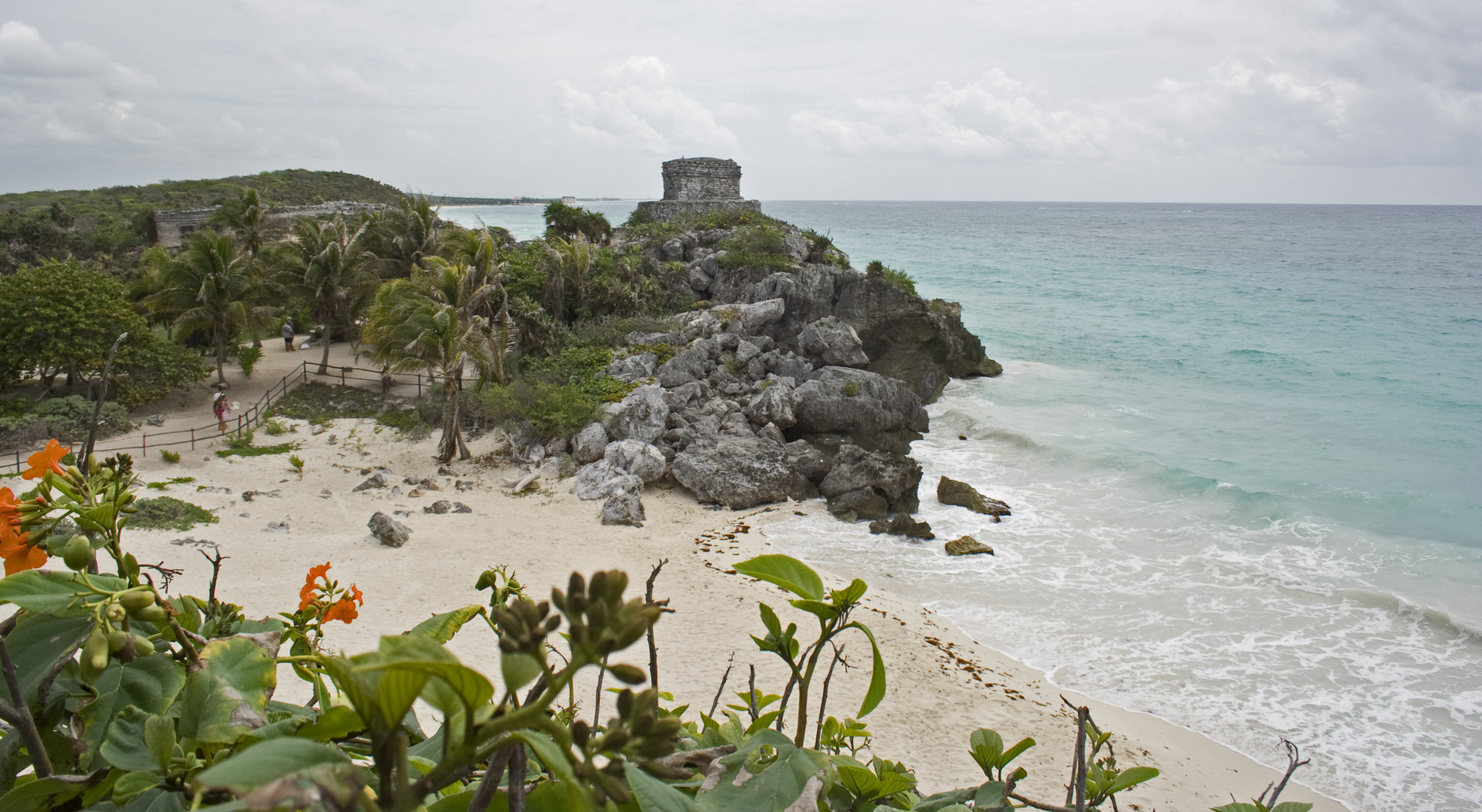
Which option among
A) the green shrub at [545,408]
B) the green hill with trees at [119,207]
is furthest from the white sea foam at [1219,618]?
the green hill with trees at [119,207]

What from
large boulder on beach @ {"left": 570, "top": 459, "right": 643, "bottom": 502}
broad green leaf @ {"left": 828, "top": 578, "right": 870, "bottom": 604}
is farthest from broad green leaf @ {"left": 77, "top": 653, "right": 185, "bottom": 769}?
large boulder on beach @ {"left": 570, "top": 459, "right": 643, "bottom": 502}

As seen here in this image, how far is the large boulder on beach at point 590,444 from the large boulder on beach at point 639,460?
11.1 inches

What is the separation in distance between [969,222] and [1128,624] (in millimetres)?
134180

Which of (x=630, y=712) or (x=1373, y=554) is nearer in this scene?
(x=630, y=712)

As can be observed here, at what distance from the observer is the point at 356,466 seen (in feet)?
50.4

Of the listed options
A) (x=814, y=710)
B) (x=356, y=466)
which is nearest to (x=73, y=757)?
(x=814, y=710)

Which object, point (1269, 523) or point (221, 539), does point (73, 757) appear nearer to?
point (221, 539)

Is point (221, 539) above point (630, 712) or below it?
below

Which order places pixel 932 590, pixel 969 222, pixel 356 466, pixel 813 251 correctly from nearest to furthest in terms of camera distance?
1. pixel 932 590
2. pixel 356 466
3. pixel 813 251
4. pixel 969 222

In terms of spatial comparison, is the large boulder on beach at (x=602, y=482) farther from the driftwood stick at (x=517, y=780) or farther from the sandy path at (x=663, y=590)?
the driftwood stick at (x=517, y=780)

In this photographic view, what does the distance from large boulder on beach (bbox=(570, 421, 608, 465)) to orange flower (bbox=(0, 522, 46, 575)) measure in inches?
577

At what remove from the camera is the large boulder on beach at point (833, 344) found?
21625 millimetres

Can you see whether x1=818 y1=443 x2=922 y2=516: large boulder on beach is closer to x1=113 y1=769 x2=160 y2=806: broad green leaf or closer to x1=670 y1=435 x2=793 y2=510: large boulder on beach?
x1=670 y1=435 x2=793 y2=510: large boulder on beach

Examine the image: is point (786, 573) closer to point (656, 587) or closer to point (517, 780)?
point (517, 780)
